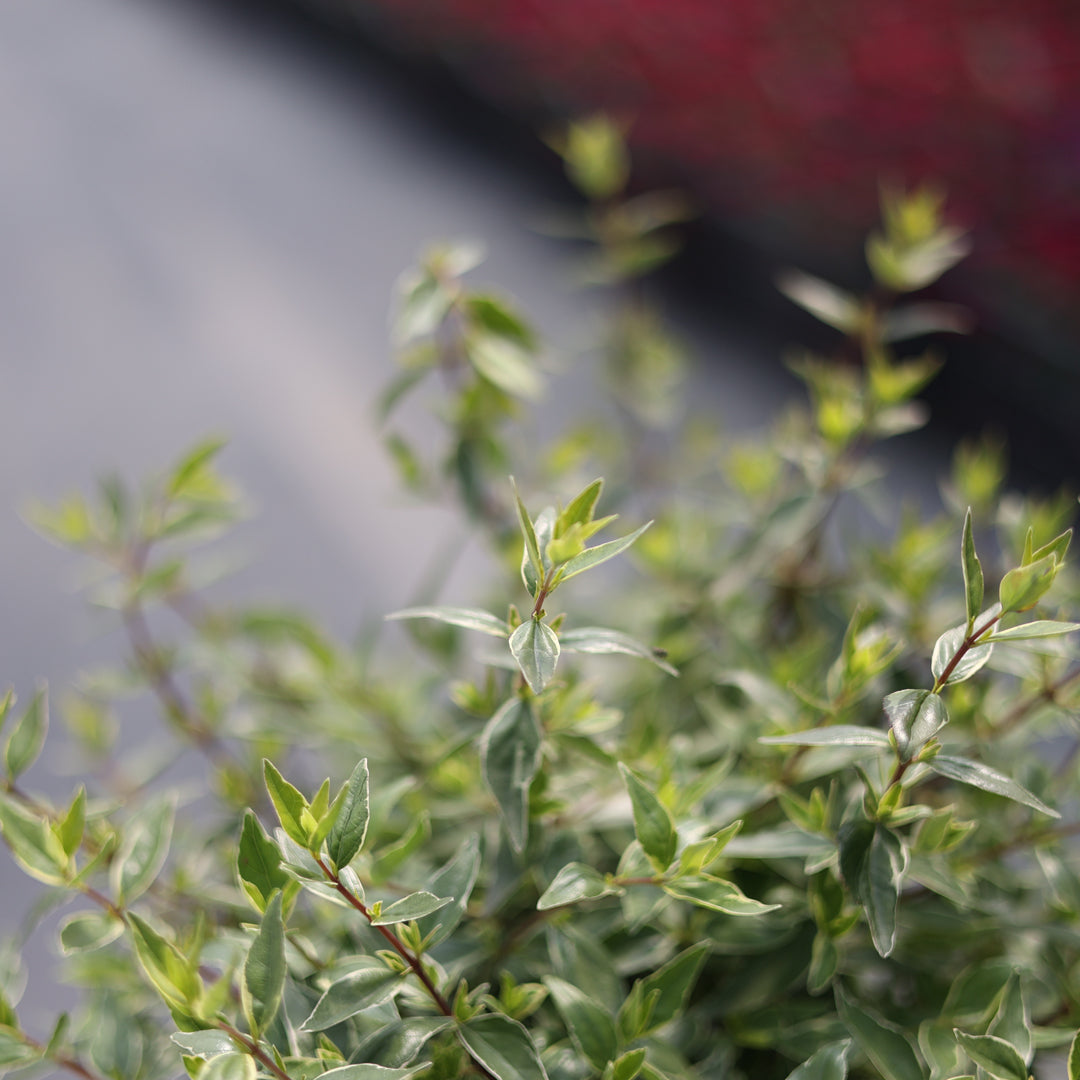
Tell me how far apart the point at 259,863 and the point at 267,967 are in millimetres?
41

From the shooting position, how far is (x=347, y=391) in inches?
73.4

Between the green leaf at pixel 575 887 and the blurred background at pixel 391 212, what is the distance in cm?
103

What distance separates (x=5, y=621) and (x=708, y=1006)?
136cm

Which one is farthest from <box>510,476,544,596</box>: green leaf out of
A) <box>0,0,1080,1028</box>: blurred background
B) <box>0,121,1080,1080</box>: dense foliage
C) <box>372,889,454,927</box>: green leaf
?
<box>0,0,1080,1028</box>: blurred background

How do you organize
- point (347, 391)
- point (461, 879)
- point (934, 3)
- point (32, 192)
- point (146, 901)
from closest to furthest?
point (461, 879) < point (146, 901) < point (934, 3) < point (347, 391) < point (32, 192)

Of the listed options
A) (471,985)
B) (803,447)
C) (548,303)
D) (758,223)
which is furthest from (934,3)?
(471,985)

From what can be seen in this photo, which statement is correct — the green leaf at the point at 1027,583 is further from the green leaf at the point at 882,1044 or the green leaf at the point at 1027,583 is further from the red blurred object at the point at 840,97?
the red blurred object at the point at 840,97

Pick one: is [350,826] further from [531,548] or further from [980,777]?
[980,777]

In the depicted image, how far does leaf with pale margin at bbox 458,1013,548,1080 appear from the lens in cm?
34

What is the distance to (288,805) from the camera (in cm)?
33

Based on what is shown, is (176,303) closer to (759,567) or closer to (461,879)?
(759,567)

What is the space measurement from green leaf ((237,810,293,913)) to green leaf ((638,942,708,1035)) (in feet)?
0.46

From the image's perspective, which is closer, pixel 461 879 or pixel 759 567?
pixel 461 879

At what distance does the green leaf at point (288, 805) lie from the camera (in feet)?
1.07
